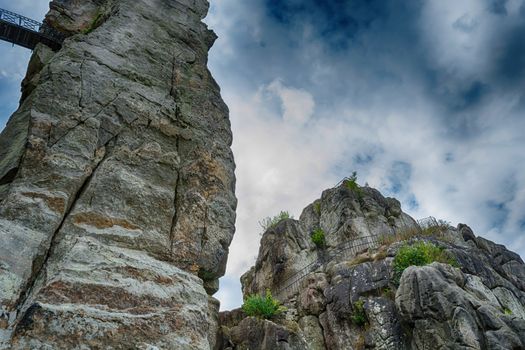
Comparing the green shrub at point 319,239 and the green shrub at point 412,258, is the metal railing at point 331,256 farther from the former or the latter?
the green shrub at point 412,258

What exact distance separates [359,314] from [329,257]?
7.34 m

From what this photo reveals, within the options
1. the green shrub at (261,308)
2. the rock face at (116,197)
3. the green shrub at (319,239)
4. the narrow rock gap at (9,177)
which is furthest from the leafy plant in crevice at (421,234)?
the narrow rock gap at (9,177)

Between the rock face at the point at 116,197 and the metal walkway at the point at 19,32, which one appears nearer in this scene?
the rock face at the point at 116,197

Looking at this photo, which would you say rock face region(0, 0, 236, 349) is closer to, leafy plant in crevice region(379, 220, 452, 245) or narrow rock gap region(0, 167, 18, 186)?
narrow rock gap region(0, 167, 18, 186)

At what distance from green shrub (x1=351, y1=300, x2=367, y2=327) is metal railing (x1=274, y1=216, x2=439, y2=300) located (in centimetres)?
519

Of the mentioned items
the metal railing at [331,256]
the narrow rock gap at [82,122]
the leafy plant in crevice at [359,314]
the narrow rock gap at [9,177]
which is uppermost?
the metal railing at [331,256]

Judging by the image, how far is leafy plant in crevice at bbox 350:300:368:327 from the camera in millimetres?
16281

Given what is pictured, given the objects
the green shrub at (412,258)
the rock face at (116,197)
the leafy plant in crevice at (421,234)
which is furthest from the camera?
the leafy plant in crevice at (421,234)

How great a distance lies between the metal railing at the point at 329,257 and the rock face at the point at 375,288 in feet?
0.31

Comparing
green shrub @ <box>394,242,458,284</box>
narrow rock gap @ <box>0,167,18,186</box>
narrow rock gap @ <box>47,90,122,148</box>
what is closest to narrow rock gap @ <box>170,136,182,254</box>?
narrow rock gap @ <box>47,90,122,148</box>

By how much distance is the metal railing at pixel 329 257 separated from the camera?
22153 mm

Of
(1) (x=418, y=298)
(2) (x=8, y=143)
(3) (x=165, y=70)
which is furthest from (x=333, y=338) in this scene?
(2) (x=8, y=143)

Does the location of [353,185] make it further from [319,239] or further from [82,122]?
[82,122]

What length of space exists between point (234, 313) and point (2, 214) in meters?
13.3
